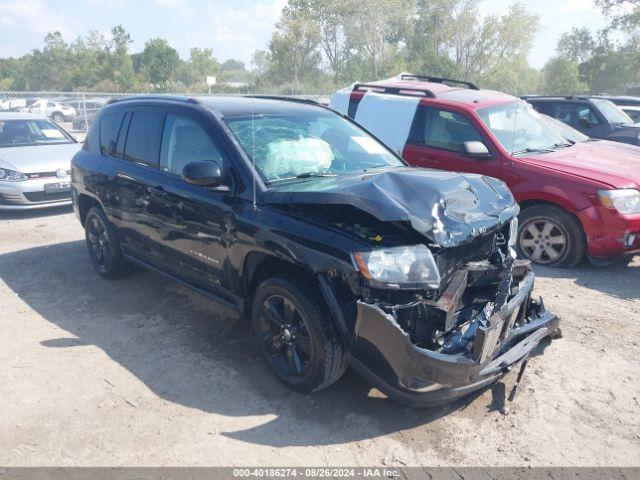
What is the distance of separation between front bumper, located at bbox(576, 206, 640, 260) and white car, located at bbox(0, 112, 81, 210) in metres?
7.64

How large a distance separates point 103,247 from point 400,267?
3.89 metres

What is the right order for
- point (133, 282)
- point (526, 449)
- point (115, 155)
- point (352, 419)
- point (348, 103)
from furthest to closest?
point (348, 103) < point (133, 282) < point (115, 155) < point (352, 419) < point (526, 449)

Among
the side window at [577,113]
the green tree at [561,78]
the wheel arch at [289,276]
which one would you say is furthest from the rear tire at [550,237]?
the green tree at [561,78]

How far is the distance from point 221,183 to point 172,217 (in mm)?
770

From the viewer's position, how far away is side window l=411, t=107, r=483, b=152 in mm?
6605

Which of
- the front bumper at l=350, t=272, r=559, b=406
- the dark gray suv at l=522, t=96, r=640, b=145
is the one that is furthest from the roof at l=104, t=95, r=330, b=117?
the dark gray suv at l=522, t=96, r=640, b=145

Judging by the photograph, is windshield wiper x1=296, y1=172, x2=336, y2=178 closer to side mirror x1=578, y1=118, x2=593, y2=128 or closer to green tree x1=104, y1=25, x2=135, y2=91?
side mirror x1=578, y1=118, x2=593, y2=128

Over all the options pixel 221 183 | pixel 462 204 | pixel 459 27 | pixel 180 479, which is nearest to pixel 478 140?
→ pixel 462 204

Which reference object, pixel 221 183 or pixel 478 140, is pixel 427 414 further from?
pixel 478 140

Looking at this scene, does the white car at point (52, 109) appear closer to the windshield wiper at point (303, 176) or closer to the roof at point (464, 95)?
the roof at point (464, 95)

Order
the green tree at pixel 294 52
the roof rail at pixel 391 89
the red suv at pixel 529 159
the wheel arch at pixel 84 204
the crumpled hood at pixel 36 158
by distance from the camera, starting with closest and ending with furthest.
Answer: the red suv at pixel 529 159
the wheel arch at pixel 84 204
the roof rail at pixel 391 89
the crumpled hood at pixel 36 158
the green tree at pixel 294 52

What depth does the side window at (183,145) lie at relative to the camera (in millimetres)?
4051

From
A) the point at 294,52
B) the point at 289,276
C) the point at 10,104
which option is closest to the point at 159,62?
the point at 294,52

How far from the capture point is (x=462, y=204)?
3355 millimetres
